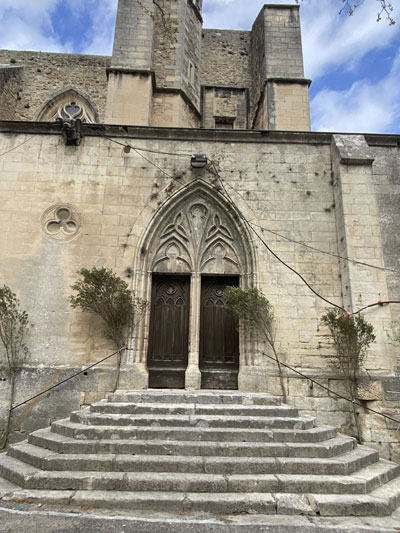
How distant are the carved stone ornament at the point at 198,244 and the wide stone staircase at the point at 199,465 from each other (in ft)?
9.54

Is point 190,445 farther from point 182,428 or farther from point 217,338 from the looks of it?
point 217,338

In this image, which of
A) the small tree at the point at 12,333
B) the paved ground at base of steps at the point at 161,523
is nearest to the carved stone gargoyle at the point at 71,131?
the small tree at the point at 12,333

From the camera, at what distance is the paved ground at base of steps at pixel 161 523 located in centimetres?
270

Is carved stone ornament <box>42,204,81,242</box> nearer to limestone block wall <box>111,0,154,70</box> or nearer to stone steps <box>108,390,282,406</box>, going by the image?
stone steps <box>108,390,282,406</box>

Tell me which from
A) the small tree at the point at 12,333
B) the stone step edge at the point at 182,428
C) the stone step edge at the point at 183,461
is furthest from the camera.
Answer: the small tree at the point at 12,333

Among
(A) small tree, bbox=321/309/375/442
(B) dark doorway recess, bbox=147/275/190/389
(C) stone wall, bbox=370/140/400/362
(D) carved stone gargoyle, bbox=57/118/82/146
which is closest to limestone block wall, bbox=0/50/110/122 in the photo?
(D) carved stone gargoyle, bbox=57/118/82/146

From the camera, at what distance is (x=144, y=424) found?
14.1 feet

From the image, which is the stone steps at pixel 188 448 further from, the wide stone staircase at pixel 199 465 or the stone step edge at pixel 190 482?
the stone step edge at pixel 190 482

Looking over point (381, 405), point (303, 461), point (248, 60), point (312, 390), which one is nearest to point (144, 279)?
point (312, 390)

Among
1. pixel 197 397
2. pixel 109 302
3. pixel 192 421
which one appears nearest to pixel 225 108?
pixel 109 302

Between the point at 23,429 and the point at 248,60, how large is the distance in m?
14.9

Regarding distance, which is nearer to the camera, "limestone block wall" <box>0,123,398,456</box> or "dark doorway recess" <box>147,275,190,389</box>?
"limestone block wall" <box>0,123,398,456</box>

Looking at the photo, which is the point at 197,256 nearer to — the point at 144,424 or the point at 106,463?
the point at 144,424

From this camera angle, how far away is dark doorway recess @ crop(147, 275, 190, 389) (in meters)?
6.45
